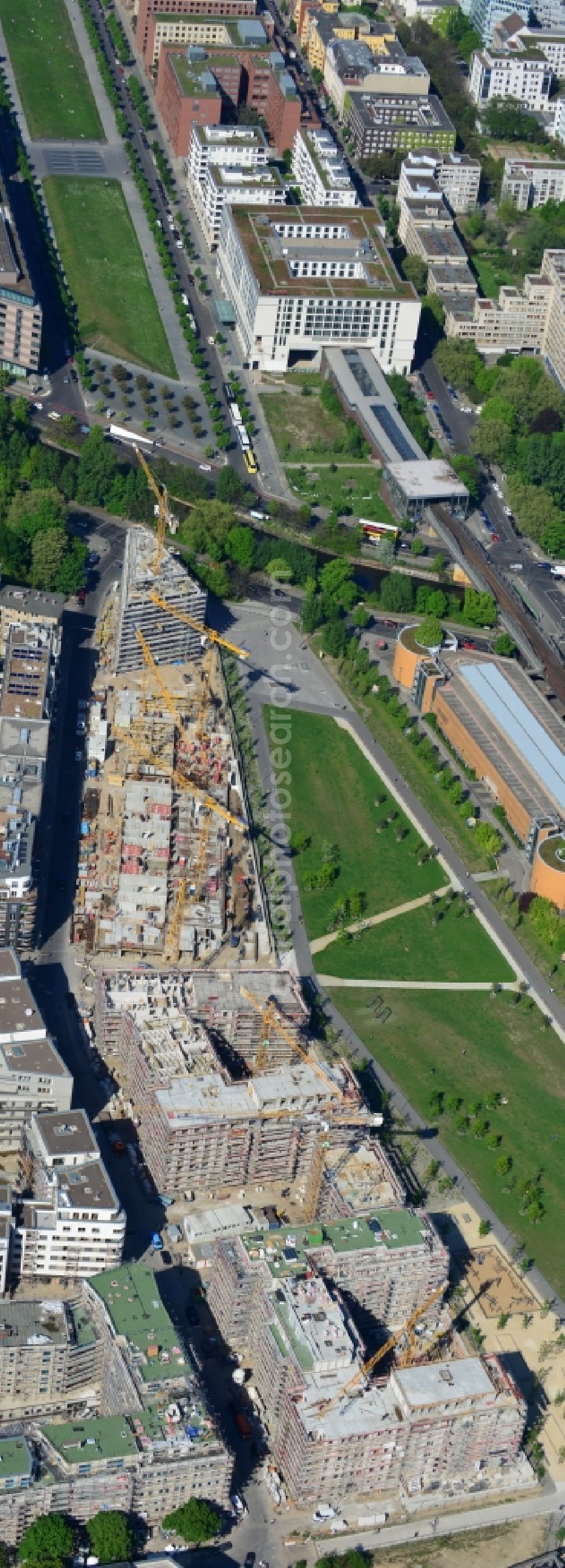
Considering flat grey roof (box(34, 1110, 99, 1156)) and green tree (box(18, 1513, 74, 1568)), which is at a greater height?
flat grey roof (box(34, 1110, 99, 1156))

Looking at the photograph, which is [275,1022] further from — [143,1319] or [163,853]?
[143,1319]

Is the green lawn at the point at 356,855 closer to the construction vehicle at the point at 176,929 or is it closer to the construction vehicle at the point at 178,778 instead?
the construction vehicle at the point at 178,778

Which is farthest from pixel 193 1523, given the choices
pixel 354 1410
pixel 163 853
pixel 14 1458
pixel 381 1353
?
pixel 163 853

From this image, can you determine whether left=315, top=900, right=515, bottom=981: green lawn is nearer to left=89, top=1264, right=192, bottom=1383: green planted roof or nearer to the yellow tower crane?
the yellow tower crane

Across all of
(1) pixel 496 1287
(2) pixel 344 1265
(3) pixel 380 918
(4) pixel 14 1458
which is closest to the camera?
(4) pixel 14 1458

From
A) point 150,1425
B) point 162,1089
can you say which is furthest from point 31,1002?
point 150,1425

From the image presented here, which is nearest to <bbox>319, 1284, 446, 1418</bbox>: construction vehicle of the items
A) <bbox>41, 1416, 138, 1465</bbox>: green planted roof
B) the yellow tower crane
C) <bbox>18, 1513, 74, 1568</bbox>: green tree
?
<bbox>41, 1416, 138, 1465</bbox>: green planted roof

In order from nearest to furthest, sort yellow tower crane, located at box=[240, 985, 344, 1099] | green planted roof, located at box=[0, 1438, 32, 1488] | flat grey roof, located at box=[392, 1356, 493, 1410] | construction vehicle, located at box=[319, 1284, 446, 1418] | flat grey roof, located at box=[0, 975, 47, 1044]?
green planted roof, located at box=[0, 1438, 32, 1488] < construction vehicle, located at box=[319, 1284, 446, 1418] < flat grey roof, located at box=[392, 1356, 493, 1410] < flat grey roof, located at box=[0, 975, 47, 1044] < yellow tower crane, located at box=[240, 985, 344, 1099]
